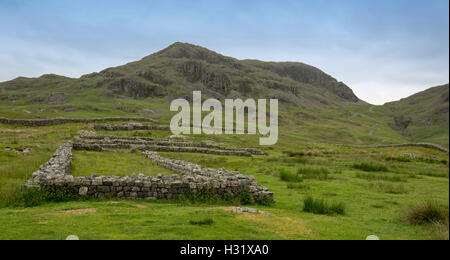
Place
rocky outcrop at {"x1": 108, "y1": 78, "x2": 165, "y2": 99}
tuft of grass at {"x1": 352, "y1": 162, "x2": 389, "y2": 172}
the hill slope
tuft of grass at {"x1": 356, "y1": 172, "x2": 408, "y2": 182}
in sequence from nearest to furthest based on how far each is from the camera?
tuft of grass at {"x1": 356, "y1": 172, "x2": 408, "y2": 182} < tuft of grass at {"x1": 352, "y1": 162, "x2": 389, "y2": 172} < the hill slope < rocky outcrop at {"x1": 108, "y1": 78, "x2": 165, "y2": 99}

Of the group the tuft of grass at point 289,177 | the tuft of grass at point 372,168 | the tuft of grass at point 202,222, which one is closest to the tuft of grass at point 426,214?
the tuft of grass at point 202,222

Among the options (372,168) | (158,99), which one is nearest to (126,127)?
(372,168)

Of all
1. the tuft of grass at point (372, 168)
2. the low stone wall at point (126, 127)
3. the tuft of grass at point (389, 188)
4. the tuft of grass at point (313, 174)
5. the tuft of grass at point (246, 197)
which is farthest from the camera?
the low stone wall at point (126, 127)

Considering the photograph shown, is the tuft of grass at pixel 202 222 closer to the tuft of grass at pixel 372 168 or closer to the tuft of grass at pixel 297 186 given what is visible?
the tuft of grass at pixel 297 186

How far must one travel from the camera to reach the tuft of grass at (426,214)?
1078 cm

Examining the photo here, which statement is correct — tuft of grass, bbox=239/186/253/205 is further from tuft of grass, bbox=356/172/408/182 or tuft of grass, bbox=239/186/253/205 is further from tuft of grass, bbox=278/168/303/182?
tuft of grass, bbox=356/172/408/182

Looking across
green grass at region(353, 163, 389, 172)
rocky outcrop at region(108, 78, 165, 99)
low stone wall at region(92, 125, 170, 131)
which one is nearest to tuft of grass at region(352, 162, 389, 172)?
green grass at region(353, 163, 389, 172)

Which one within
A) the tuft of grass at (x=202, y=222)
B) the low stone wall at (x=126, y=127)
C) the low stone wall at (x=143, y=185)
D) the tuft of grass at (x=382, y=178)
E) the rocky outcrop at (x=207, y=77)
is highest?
the rocky outcrop at (x=207, y=77)

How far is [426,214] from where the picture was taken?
11.2 metres

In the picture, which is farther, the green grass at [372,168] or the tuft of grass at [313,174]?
the green grass at [372,168]

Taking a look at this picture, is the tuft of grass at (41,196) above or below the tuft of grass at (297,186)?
above

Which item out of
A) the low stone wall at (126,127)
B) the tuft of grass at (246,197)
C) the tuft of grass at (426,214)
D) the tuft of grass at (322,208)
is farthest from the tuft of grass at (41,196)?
the low stone wall at (126,127)

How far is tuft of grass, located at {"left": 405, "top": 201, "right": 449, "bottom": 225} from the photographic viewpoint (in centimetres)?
1078

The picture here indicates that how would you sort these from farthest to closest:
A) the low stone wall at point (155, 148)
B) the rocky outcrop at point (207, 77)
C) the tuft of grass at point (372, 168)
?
the rocky outcrop at point (207, 77) < the low stone wall at point (155, 148) < the tuft of grass at point (372, 168)
